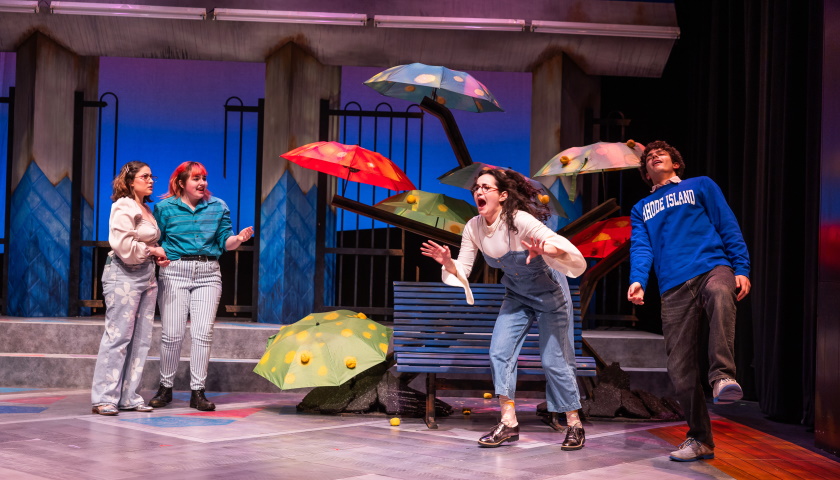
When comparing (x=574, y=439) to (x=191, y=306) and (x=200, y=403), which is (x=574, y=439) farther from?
(x=191, y=306)

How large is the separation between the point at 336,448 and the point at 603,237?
290cm

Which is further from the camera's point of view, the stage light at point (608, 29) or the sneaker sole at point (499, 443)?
the stage light at point (608, 29)

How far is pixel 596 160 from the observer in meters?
6.10

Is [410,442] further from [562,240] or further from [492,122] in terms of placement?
[492,122]

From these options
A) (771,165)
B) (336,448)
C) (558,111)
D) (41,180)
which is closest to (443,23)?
(558,111)

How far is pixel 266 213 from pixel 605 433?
14.8 feet

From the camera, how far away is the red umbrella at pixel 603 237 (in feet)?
21.5

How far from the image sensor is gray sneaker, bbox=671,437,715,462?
4.49 metres

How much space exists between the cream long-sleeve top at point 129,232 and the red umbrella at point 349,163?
1.08m

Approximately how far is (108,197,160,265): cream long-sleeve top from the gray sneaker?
342 centimetres

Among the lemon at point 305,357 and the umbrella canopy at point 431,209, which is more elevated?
the umbrella canopy at point 431,209

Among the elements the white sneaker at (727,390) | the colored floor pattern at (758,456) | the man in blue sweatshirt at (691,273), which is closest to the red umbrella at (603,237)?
the colored floor pattern at (758,456)

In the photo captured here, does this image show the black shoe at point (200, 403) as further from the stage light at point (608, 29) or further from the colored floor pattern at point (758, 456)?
the stage light at point (608, 29)

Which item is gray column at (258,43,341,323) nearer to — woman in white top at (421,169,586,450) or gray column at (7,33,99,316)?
gray column at (7,33,99,316)
